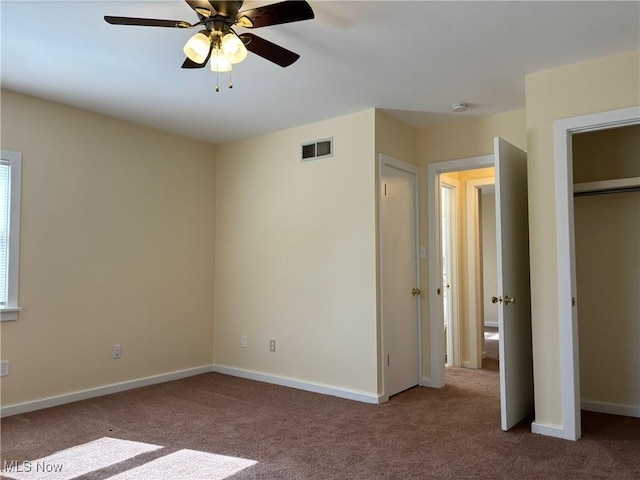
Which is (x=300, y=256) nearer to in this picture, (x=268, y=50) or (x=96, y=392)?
(x=96, y=392)

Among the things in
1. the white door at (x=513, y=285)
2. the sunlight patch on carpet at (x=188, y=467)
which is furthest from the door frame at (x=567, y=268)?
the sunlight patch on carpet at (x=188, y=467)

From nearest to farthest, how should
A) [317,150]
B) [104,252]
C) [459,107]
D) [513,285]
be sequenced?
1. [513,285]
2. [459,107]
3. [104,252]
4. [317,150]

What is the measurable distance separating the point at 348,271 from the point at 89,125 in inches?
103

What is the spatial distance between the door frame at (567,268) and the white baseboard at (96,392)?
11.1ft

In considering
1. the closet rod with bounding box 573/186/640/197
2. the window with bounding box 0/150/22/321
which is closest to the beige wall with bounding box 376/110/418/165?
the closet rod with bounding box 573/186/640/197

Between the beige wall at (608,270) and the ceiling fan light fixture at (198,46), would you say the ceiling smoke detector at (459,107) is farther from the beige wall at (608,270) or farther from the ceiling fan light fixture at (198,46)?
the ceiling fan light fixture at (198,46)

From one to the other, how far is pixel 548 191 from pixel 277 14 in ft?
7.04

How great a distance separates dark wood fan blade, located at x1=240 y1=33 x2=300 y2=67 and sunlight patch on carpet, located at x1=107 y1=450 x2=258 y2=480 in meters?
2.30

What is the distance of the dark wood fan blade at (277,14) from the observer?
221cm

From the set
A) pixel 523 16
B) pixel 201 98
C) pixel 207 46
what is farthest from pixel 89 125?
pixel 523 16

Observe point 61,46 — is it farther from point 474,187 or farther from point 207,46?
point 474,187

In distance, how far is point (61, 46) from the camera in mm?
3020

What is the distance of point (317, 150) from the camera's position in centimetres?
462

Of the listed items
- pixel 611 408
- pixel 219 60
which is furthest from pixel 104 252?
pixel 611 408
